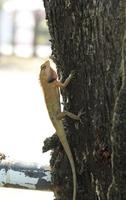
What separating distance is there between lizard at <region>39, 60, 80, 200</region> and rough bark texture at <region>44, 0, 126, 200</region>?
0.03 m

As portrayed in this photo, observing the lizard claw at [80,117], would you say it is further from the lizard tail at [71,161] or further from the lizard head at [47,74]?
the lizard head at [47,74]

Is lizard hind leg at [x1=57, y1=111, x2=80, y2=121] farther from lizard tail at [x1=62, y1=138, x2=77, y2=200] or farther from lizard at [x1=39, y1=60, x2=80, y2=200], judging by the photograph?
lizard tail at [x1=62, y1=138, x2=77, y2=200]

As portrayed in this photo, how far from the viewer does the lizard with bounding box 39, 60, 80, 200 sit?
2.47 meters

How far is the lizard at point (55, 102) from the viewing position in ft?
8.11

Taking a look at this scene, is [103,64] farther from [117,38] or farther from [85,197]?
[85,197]

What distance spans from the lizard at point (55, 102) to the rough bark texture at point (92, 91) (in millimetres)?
33

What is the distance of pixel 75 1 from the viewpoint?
238 centimetres

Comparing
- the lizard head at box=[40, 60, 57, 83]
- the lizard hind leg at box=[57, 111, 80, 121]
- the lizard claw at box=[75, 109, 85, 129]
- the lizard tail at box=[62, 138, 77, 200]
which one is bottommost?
the lizard tail at box=[62, 138, 77, 200]

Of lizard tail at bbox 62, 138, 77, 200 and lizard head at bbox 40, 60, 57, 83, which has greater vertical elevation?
lizard head at bbox 40, 60, 57, 83

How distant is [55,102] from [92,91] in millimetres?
734

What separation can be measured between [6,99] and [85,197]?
10.8 metres

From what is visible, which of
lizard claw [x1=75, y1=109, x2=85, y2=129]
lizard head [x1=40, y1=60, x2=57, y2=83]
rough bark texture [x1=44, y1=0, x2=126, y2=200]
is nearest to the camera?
rough bark texture [x1=44, y1=0, x2=126, y2=200]

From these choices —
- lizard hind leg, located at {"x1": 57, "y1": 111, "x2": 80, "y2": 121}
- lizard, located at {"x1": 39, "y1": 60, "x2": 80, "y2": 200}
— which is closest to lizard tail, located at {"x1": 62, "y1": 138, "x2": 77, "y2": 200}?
lizard, located at {"x1": 39, "y1": 60, "x2": 80, "y2": 200}

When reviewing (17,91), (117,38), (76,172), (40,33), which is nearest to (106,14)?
(117,38)
